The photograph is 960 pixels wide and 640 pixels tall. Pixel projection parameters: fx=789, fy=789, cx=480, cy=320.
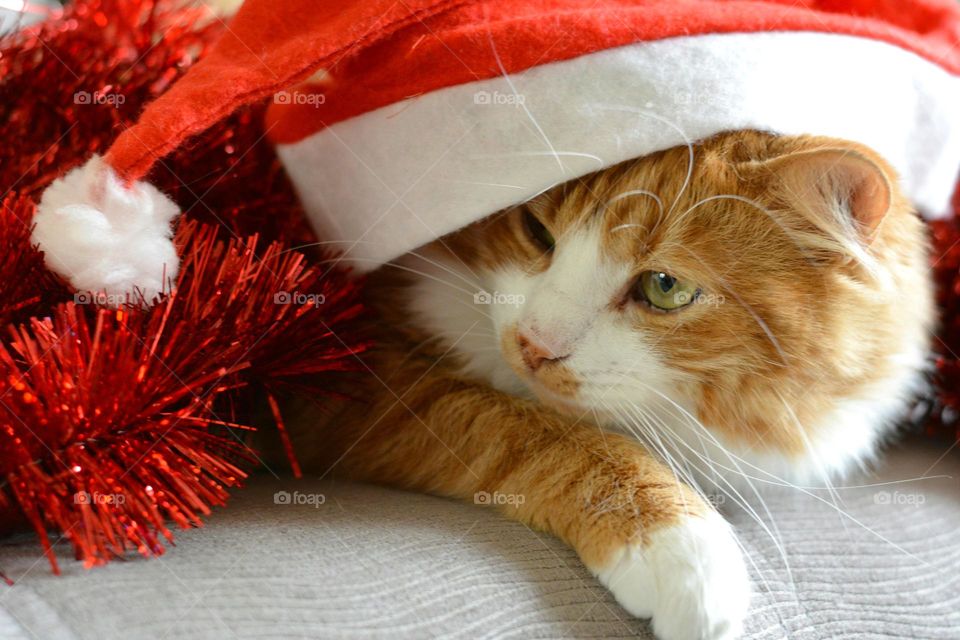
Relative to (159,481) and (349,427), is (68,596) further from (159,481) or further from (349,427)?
(349,427)

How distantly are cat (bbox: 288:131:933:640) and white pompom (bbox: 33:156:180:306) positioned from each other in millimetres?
391

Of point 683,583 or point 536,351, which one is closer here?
point 683,583

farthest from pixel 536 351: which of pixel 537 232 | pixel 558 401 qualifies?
pixel 537 232

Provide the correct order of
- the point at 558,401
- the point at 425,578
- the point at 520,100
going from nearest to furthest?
the point at 425,578
the point at 520,100
the point at 558,401

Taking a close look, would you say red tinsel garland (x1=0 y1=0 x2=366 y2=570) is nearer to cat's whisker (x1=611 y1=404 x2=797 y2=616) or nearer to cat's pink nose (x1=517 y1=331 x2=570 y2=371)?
cat's pink nose (x1=517 y1=331 x2=570 y2=371)

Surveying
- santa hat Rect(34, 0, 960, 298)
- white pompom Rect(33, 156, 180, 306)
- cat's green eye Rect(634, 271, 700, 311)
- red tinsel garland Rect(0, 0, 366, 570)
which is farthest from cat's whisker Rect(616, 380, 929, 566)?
white pompom Rect(33, 156, 180, 306)

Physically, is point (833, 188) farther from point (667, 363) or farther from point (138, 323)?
point (138, 323)

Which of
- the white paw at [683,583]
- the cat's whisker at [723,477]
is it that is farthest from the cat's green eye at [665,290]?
the white paw at [683,583]

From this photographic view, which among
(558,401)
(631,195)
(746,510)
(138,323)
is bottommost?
(746,510)

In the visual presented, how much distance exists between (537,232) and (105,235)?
1.83 ft

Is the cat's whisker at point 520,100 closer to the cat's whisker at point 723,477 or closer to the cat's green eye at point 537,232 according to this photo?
the cat's green eye at point 537,232

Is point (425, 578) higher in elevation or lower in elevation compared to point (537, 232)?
lower

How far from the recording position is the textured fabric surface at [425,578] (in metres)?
0.71

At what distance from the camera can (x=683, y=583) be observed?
0.84 meters
